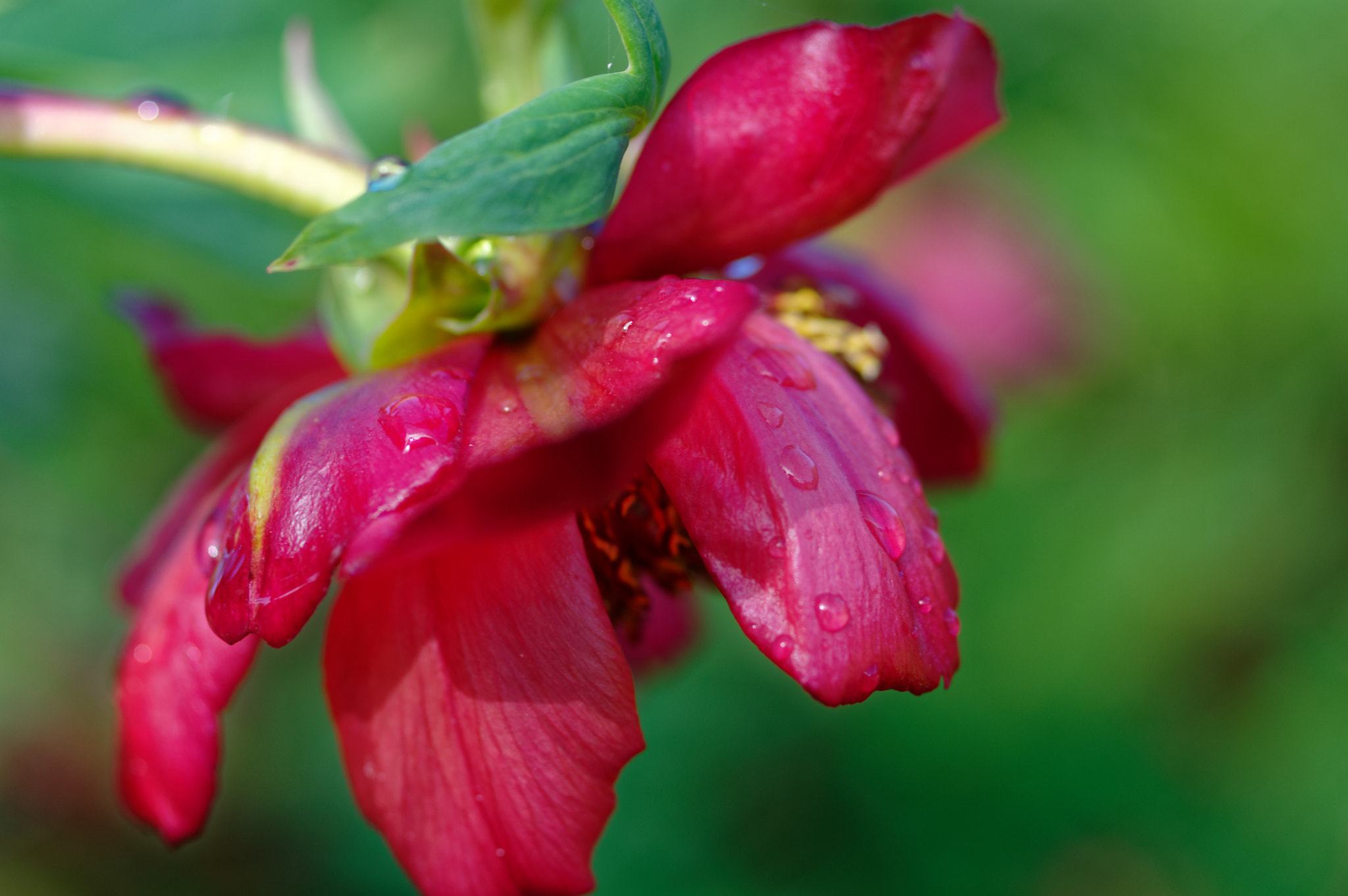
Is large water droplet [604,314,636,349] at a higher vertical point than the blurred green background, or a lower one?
higher

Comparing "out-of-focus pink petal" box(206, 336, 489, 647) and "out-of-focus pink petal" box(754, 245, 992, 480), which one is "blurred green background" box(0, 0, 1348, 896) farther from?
"out-of-focus pink petal" box(206, 336, 489, 647)

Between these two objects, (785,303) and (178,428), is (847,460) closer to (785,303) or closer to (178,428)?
(785,303)

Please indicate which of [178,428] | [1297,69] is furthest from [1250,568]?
[178,428]

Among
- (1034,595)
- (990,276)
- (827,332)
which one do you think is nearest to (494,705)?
(827,332)

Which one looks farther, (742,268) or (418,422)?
(742,268)

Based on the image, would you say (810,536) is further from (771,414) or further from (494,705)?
(494,705)

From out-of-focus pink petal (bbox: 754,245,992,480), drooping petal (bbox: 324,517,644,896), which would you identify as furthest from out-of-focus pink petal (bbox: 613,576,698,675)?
drooping petal (bbox: 324,517,644,896)

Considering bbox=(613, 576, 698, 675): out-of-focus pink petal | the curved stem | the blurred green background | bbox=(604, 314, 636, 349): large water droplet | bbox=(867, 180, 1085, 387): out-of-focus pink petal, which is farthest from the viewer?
bbox=(867, 180, 1085, 387): out-of-focus pink petal
